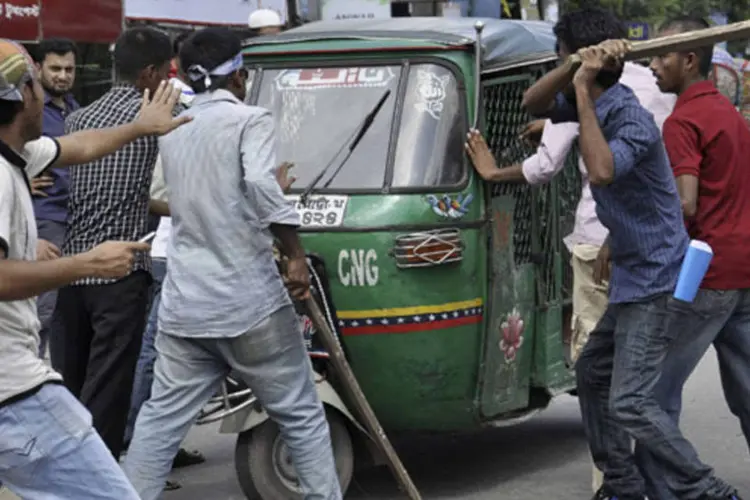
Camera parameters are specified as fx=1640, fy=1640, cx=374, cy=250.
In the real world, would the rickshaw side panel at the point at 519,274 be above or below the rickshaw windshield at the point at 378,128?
below

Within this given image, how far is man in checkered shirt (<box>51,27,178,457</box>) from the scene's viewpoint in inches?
264

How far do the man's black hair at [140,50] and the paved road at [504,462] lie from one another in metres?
1.88

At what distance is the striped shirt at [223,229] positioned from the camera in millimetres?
5762

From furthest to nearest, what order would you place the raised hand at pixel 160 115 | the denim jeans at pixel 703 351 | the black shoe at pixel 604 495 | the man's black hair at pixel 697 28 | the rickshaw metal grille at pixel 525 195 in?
the rickshaw metal grille at pixel 525 195 < the black shoe at pixel 604 495 < the man's black hair at pixel 697 28 < the denim jeans at pixel 703 351 < the raised hand at pixel 160 115

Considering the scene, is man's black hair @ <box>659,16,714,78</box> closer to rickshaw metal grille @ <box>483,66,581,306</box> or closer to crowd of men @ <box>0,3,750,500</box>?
crowd of men @ <box>0,3,750,500</box>

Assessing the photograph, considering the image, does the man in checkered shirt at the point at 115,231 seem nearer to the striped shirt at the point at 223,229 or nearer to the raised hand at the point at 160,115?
the striped shirt at the point at 223,229

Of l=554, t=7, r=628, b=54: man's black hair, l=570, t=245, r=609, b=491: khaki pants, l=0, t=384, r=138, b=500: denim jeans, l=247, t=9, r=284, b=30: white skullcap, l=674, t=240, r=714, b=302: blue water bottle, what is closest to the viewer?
l=0, t=384, r=138, b=500: denim jeans

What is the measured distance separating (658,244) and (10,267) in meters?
2.76

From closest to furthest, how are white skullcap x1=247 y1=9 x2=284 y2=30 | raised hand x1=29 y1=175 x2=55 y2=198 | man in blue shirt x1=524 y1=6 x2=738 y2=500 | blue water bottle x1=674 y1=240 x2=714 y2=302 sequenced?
man in blue shirt x1=524 y1=6 x2=738 y2=500 → blue water bottle x1=674 y1=240 x2=714 y2=302 → raised hand x1=29 y1=175 x2=55 y2=198 → white skullcap x1=247 y1=9 x2=284 y2=30

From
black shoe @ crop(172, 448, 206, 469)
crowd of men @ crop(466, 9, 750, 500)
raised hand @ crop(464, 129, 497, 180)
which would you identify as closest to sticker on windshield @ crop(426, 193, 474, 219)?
raised hand @ crop(464, 129, 497, 180)

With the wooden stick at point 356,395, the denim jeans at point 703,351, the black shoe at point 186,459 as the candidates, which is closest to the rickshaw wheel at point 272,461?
the wooden stick at point 356,395

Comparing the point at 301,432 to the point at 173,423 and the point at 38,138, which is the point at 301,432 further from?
the point at 38,138

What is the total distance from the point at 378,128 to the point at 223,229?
123 centimetres

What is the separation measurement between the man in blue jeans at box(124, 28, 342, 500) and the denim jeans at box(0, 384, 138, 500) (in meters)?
1.69
